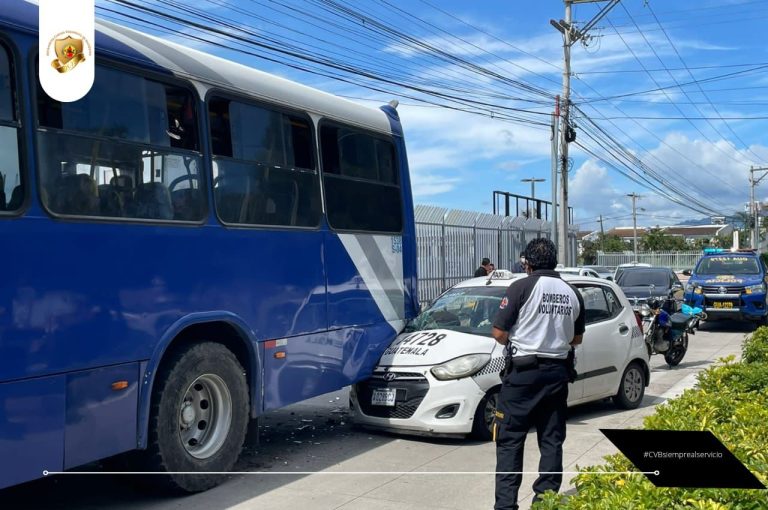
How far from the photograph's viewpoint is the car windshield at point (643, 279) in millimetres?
20266

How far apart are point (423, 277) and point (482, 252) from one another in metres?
3.81

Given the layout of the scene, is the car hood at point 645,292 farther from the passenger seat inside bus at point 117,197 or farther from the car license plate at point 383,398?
the passenger seat inside bus at point 117,197

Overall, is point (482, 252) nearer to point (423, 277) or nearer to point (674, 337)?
point (423, 277)

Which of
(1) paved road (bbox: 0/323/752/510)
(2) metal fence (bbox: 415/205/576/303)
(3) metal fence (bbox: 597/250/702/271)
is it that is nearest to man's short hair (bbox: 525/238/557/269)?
(1) paved road (bbox: 0/323/752/510)

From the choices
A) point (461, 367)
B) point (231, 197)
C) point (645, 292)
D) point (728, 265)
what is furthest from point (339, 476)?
point (728, 265)

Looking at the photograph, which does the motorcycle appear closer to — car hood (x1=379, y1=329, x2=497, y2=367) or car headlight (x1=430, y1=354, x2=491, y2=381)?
car hood (x1=379, y1=329, x2=497, y2=367)

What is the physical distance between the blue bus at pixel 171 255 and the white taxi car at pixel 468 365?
1.59ft

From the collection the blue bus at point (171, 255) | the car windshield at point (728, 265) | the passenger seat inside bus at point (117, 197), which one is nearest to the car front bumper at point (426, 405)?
the blue bus at point (171, 255)

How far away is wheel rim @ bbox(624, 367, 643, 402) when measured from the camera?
31.2ft

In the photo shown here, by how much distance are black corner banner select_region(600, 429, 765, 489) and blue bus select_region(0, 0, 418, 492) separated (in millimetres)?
3584

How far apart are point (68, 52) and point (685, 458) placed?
458cm

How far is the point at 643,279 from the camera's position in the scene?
20.5m

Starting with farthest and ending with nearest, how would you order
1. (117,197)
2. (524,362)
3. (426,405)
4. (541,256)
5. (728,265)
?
(728,265) < (426,405) < (117,197) < (541,256) < (524,362)

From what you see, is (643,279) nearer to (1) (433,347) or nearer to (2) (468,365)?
(1) (433,347)
